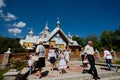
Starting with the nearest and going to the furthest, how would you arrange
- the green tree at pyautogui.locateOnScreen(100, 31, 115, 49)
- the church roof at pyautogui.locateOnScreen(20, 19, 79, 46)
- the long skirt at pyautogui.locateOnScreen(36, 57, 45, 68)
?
1. the long skirt at pyautogui.locateOnScreen(36, 57, 45, 68)
2. the church roof at pyautogui.locateOnScreen(20, 19, 79, 46)
3. the green tree at pyautogui.locateOnScreen(100, 31, 115, 49)

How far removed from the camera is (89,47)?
714 cm

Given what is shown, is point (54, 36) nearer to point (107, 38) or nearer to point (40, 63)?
point (40, 63)

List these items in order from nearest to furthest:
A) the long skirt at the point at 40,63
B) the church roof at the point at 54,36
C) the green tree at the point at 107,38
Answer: the long skirt at the point at 40,63
the church roof at the point at 54,36
the green tree at the point at 107,38

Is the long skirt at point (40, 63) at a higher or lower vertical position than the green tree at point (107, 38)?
lower

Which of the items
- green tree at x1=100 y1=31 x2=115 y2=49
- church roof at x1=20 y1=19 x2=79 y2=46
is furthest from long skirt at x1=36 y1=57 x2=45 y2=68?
green tree at x1=100 y1=31 x2=115 y2=49

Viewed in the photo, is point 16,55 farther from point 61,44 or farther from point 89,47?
point 61,44

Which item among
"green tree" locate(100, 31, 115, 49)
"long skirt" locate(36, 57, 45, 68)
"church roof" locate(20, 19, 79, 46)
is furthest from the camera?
"green tree" locate(100, 31, 115, 49)

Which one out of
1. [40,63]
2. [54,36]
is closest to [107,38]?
[54,36]

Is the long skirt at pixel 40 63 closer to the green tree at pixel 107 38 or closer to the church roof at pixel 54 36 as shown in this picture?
the church roof at pixel 54 36

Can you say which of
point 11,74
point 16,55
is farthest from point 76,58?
point 11,74

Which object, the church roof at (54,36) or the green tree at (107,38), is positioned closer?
the church roof at (54,36)

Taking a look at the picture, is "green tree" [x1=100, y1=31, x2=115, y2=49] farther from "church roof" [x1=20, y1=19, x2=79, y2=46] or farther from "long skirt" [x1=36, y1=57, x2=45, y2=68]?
"long skirt" [x1=36, y1=57, x2=45, y2=68]

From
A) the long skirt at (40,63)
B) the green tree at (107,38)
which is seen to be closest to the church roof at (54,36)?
the long skirt at (40,63)

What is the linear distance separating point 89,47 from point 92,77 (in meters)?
1.66
